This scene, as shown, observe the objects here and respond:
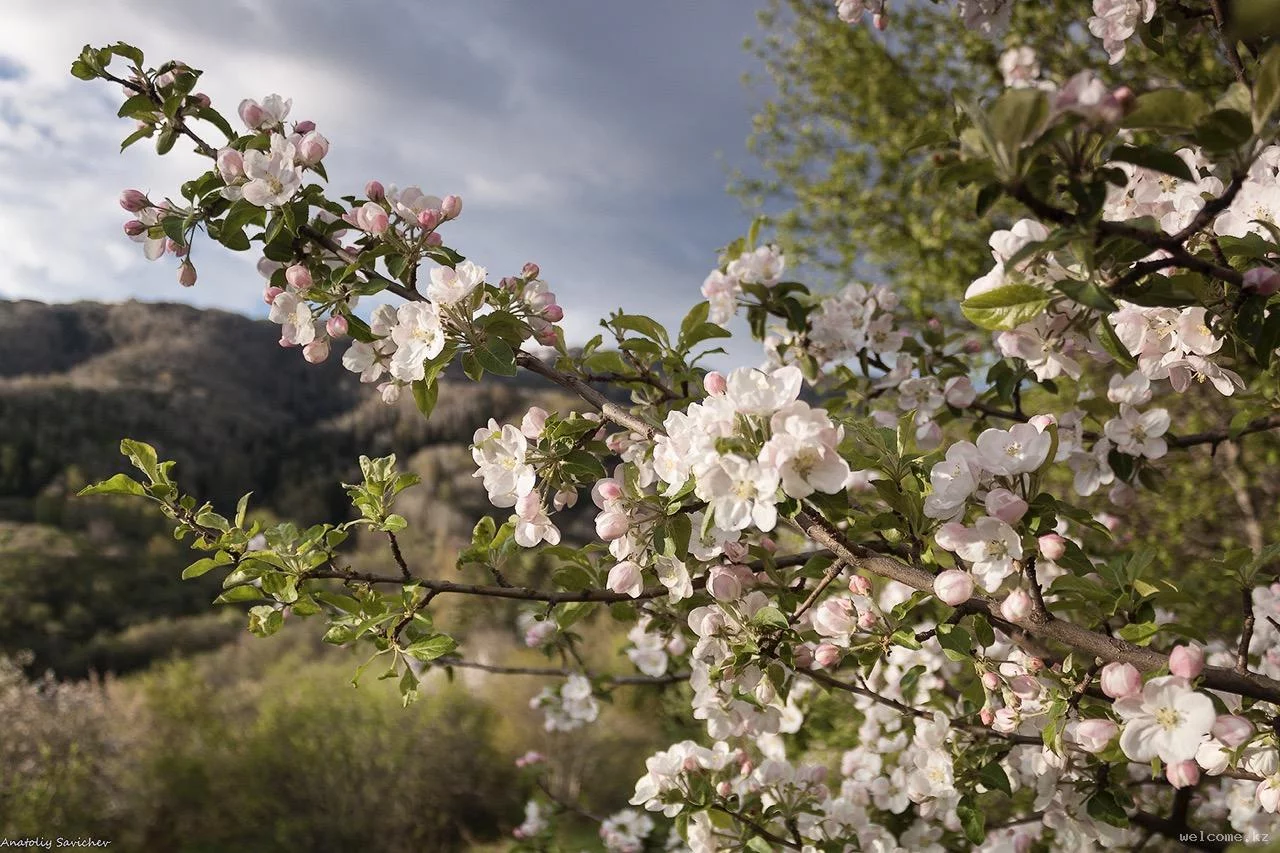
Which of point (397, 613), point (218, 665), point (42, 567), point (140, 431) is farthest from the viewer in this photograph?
point (140, 431)

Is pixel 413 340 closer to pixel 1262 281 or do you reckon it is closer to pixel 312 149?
pixel 312 149

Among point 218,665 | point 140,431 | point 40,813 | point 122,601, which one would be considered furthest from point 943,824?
point 140,431

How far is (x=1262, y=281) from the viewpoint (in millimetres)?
831

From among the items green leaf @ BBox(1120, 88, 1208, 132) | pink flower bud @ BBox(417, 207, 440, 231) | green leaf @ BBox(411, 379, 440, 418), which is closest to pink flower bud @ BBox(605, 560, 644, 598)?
green leaf @ BBox(411, 379, 440, 418)

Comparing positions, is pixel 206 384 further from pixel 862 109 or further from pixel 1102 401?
pixel 1102 401

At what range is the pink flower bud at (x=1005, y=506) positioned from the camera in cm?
90

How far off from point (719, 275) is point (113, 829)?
7.99 m

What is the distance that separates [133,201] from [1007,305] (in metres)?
1.40

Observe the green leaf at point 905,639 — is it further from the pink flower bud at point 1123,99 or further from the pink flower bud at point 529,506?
the pink flower bud at point 1123,99

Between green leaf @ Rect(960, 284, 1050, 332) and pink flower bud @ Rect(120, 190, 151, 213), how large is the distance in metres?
1.35

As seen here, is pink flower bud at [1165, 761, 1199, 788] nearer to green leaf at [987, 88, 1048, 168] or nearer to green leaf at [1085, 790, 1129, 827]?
green leaf at [1085, 790, 1129, 827]

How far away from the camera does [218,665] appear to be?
11.9 m

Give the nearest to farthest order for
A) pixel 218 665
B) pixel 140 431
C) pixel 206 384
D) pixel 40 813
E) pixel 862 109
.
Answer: pixel 862 109 → pixel 40 813 → pixel 218 665 → pixel 140 431 → pixel 206 384

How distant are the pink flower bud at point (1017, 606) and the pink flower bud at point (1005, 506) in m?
0.09
